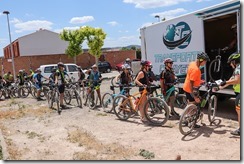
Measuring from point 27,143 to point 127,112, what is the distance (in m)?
2.80

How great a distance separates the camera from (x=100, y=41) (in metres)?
28.1

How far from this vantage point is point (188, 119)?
6227mm

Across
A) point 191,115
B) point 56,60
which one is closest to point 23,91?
point 191,115

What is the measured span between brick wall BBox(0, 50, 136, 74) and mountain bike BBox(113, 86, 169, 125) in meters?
23.7

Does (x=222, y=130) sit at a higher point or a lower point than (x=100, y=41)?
lower

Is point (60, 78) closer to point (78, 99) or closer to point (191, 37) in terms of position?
point (78, 99)

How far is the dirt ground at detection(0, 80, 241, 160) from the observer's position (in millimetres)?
5176

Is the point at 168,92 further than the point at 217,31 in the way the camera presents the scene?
No

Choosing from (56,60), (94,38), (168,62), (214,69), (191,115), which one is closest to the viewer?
(191,115)

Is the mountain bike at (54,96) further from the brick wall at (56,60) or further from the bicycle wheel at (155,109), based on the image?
the brick wall at (56,60)

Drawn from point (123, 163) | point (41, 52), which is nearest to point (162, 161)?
point (123, 163)

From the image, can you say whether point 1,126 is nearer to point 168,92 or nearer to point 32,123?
point 32,123

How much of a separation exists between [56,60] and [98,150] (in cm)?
3016

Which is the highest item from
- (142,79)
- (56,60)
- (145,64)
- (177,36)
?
(177,36)
